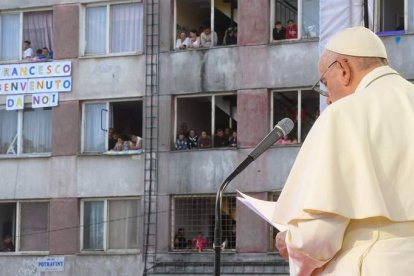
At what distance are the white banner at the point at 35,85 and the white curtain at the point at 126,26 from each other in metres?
1.70

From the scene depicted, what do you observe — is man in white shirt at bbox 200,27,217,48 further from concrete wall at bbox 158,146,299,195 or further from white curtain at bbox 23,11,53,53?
white curtain at bbox 23,11,53,53

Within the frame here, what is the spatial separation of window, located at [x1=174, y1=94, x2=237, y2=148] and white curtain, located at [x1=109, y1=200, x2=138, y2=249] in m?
2.49

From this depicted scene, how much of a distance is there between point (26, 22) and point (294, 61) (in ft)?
28.4

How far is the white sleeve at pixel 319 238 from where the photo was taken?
3.90 metres

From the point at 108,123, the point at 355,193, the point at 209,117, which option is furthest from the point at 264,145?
the point at 108,123

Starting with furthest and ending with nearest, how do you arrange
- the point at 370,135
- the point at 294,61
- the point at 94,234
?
the point at 94,234 → the point at 294,61 → the point at 370,135

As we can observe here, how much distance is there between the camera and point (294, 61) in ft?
107

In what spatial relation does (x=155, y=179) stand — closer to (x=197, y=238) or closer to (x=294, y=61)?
(x=197, y=238)

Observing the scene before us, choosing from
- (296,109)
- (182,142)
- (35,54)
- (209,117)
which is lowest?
(182,142)

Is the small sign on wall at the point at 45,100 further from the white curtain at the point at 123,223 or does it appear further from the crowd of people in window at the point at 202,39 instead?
the crowd of people in window at the point at 202,39

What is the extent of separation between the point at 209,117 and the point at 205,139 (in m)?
0.83

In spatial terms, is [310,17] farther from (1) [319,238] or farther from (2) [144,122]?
(1) [319,238]

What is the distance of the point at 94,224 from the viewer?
115ft

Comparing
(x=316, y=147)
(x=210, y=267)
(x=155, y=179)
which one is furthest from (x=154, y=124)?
(x=316, y=147)
